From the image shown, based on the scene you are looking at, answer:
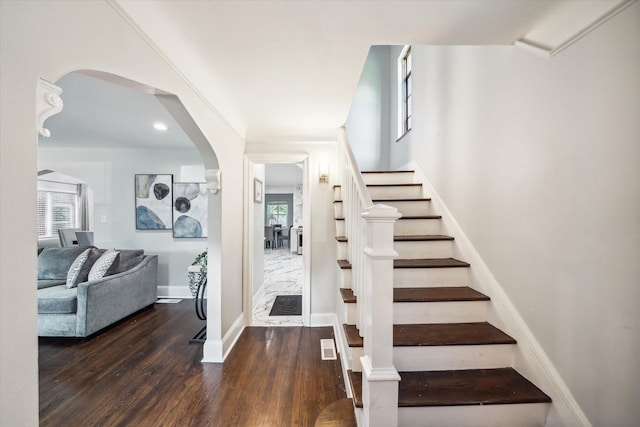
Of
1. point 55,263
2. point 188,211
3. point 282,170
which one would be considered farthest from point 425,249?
point 282,170

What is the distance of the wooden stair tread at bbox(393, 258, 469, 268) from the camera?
1.85 meters

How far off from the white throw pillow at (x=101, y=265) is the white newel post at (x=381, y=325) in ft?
11.0

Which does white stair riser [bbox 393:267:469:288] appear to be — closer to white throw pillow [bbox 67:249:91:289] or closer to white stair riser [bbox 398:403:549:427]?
white stair riser [bbox 398:403:549:427]

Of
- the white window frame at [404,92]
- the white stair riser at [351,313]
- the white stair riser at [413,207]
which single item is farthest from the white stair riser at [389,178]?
the white stair riser at [351,313]

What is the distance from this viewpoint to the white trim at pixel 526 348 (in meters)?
1.15

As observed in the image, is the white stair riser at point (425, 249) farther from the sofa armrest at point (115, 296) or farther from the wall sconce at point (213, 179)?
the sofa armrest at point (115, 296)

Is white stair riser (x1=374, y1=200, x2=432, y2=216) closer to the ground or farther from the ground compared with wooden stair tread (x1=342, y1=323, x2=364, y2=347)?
farther from the ground

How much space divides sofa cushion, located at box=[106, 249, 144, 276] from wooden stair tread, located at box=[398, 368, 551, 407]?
3.49 metres

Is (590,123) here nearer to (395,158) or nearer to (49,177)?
(395,158)

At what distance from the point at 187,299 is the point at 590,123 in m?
4.61

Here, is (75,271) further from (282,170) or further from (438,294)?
(282,170)

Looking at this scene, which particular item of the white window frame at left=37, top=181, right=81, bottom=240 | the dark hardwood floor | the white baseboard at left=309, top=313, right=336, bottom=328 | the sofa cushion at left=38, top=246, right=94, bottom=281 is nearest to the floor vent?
the dark hardwood floor

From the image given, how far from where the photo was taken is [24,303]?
653 mm

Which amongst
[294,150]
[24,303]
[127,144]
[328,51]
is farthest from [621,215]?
[127,144]
